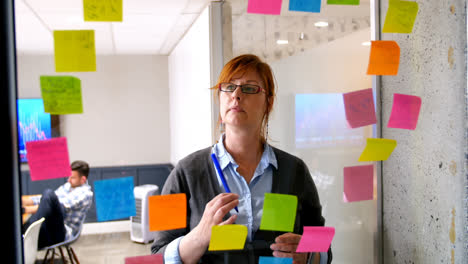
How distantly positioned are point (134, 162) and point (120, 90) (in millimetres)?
217

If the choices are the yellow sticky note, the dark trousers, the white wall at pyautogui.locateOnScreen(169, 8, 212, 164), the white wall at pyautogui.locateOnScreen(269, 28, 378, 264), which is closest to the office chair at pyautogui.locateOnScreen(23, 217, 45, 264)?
the dark trousers

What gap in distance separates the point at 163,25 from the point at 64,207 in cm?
62

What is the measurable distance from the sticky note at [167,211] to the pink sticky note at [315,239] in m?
0.37

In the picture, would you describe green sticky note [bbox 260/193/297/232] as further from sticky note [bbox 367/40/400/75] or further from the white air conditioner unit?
sticky note [bbox 367/40/400/75]

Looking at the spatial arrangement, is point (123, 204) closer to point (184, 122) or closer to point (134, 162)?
point (134, 162)

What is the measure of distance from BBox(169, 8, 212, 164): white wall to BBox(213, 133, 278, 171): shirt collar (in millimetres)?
75

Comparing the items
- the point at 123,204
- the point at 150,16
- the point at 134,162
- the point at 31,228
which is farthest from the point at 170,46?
the point at 31,228

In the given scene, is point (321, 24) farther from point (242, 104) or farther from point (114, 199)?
point (114, 199)

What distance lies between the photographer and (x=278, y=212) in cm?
114

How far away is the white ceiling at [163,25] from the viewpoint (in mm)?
1021

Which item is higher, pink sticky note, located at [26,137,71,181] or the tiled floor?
pink sticky note, located at [26,137,71,181]

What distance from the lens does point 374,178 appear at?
1.50 m

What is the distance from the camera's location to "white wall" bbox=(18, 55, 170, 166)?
106 cm

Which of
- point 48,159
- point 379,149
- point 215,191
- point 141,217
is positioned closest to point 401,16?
point 379,149
